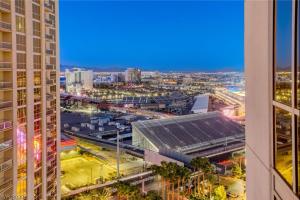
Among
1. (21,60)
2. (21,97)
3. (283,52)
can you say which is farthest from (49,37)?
(283,52)

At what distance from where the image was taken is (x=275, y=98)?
152 inches

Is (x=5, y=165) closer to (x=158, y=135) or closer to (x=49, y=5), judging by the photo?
(x=49, y=5)

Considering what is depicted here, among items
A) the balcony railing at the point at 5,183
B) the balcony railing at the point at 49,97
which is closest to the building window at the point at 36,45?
the balcony railing at the point at 49,97

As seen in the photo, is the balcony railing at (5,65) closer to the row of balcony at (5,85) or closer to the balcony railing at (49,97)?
the row of balcony at (5,85)

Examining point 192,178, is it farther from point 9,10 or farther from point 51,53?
point 9,10

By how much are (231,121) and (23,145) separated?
1162 inches

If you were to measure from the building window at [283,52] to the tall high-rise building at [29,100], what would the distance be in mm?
8161

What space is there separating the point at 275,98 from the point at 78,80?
90465mm

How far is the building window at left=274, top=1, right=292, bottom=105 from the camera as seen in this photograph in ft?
10.6

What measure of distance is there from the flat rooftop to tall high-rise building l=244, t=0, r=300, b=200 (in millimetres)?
21459

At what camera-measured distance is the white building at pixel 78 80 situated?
291ft

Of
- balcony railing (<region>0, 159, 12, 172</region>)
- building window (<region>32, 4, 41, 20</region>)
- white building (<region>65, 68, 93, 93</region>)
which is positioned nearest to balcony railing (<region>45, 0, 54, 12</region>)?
building window (<region>32, 4, 41, 20</region>)

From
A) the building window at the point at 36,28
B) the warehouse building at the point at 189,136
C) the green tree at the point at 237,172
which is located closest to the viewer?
the building window at the point at 36,28

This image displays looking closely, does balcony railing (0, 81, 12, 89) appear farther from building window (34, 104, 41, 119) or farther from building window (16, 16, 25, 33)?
building window (34, 104, 41, 119)
